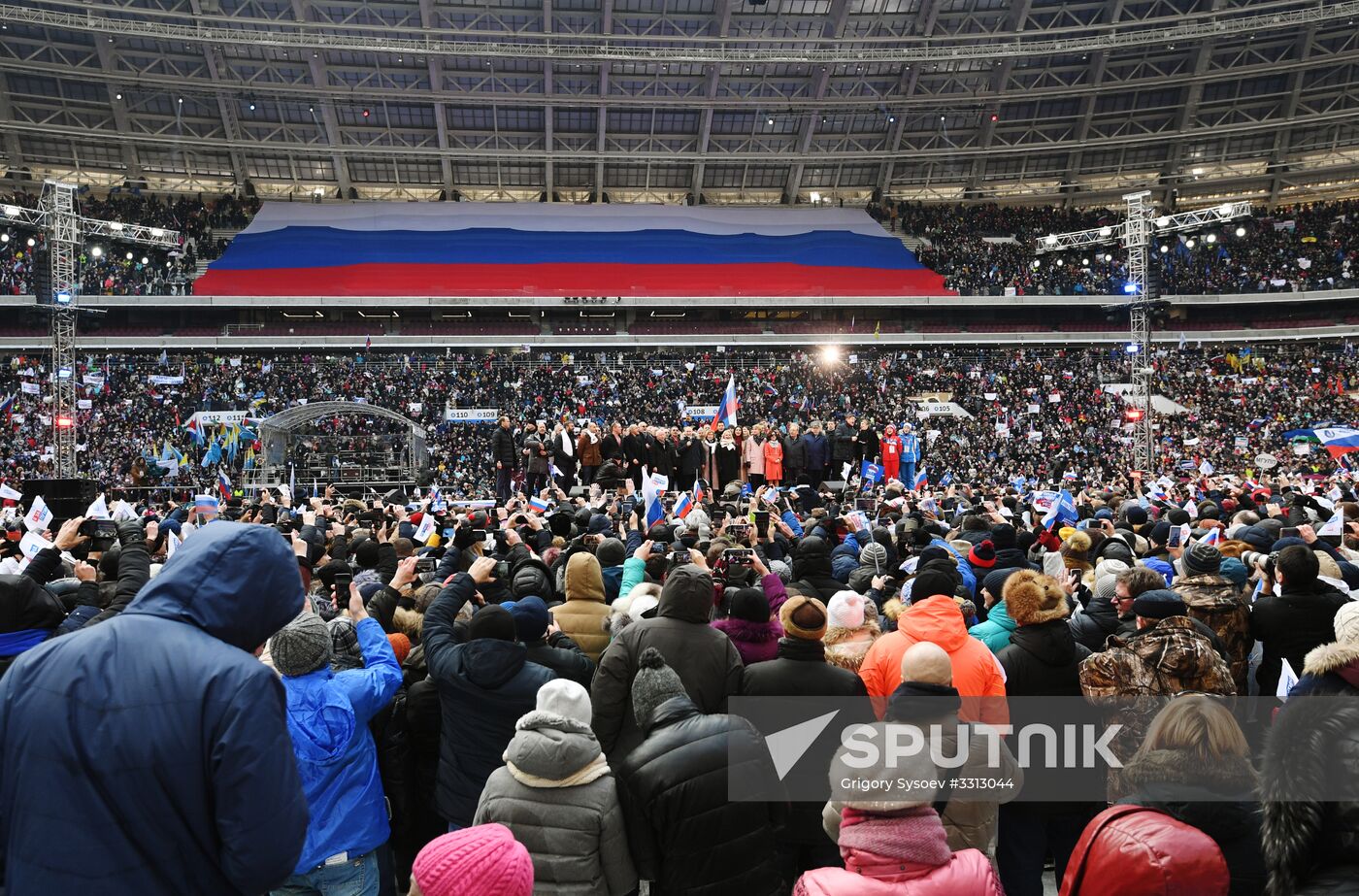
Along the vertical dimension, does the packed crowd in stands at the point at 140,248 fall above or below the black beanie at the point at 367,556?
above

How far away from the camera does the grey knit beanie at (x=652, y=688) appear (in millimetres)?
3373

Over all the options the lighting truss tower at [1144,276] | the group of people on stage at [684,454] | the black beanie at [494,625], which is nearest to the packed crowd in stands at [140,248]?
the group of people on stage at [684,454]

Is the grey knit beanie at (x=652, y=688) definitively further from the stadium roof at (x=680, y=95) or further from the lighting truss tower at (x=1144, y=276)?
the stadium roof at (x=680, y=95)

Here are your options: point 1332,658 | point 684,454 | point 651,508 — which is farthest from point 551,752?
point 684,454

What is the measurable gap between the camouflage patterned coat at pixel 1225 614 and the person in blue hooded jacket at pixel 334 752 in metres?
4.16

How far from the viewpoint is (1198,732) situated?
8.62 feet

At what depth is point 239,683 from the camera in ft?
6.59

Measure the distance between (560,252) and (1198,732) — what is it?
4349 centimetres

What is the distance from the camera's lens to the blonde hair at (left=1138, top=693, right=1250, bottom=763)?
2586 millimetres

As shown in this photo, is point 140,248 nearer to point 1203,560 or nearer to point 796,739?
point 796,739

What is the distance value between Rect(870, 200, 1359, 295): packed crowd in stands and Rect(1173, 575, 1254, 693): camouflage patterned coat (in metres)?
41.1

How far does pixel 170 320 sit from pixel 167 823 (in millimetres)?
44379

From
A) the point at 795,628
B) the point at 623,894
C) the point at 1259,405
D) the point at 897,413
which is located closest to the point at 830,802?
the point at 623,894

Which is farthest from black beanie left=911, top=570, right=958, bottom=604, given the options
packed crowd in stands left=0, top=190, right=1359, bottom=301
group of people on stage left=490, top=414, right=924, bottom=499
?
packed crowd in stands left=0, top=190, right=1359, bottom=301
